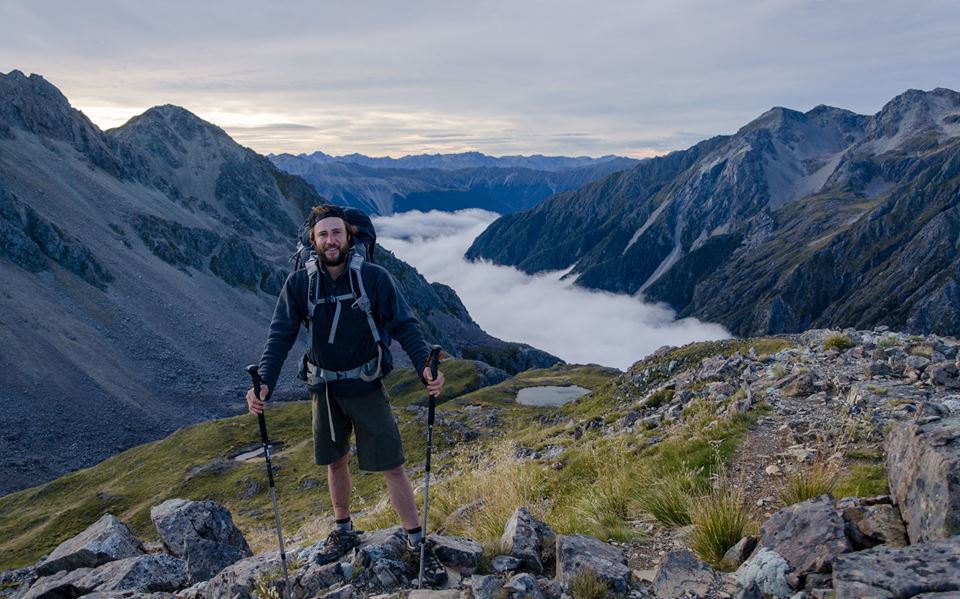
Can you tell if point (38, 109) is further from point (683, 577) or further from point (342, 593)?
point (683, 577)

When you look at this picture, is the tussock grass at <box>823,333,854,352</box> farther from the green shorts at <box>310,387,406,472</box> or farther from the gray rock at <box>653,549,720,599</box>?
the green shorts at <box>310,387,406,472</box>

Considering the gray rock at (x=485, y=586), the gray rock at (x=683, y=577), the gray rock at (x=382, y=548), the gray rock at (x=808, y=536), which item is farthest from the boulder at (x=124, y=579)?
the gray rock at (x=808, y=536)

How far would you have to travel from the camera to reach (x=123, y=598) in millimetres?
7902

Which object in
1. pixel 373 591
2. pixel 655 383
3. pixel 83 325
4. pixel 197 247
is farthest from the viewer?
pixel 197 247

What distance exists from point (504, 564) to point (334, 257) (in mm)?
4183

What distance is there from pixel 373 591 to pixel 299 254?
4270mm

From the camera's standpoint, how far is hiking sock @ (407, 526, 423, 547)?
7.37 metres

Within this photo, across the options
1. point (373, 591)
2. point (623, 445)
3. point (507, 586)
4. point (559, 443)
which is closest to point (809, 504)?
point (507, 586)

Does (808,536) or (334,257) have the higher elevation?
(334,257)

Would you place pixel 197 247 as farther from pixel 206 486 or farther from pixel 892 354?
pixel 892 354

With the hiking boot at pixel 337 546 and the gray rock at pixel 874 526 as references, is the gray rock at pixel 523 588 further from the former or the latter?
the gray rock at pixel 874 526

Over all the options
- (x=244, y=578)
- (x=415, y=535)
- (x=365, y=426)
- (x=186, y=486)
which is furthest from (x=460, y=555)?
(x=186, y=486)

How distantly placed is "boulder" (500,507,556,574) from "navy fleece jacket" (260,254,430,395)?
2214 mm

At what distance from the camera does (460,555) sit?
711cm
